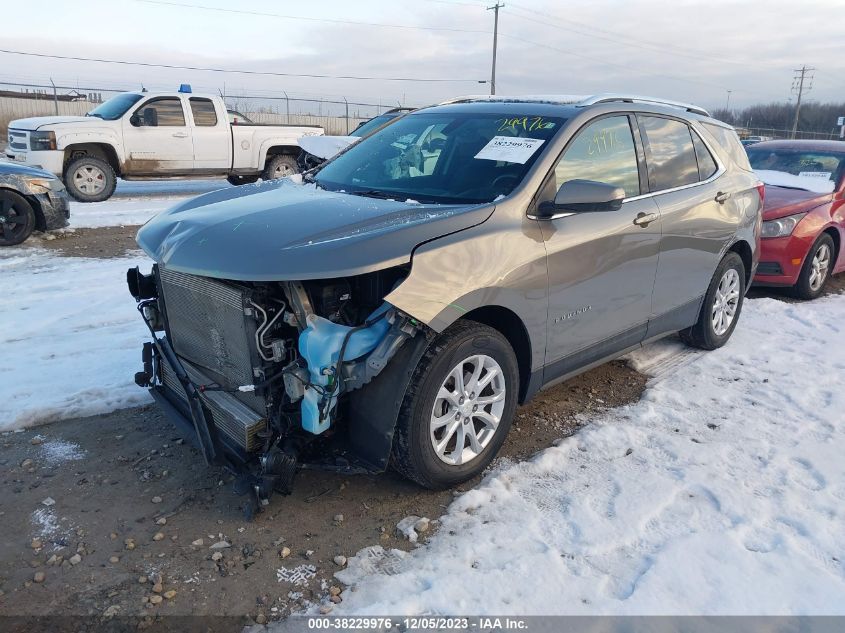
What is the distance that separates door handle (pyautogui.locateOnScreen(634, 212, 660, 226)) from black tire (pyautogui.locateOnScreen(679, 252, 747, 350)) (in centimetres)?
123

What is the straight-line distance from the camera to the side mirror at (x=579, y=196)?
11.3 ft

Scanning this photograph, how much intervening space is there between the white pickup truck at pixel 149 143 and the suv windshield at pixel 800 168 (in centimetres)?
961

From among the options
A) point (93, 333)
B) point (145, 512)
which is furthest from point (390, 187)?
point (93, 333)

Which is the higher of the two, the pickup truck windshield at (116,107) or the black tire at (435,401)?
the pickup truck windshield at (116,107)

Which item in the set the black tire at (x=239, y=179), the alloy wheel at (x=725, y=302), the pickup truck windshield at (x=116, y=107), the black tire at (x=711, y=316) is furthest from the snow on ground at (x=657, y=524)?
the black tire at (x=239, y=179)

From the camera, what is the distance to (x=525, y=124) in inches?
156

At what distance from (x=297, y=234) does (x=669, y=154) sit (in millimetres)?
2903

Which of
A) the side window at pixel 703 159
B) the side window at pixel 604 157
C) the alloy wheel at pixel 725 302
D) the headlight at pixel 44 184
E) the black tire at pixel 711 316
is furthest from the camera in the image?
the headlight at pixel 44 184

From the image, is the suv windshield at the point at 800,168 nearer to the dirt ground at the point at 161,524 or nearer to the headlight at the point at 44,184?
the dirt ground at the point at 161,524

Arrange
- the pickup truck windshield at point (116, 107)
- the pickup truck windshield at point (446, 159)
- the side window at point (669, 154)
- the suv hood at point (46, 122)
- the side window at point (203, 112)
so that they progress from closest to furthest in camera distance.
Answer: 1. the pickup truck windshield at point (446, 159)
2. the side window at point (669, 154)
3. the suv hood at point (46, 122)
4. the pickup truck windshield at point (116, 107)
5. the side window at point (203, 112)

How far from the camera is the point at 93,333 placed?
5.35 metres

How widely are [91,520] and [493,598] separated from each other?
1914 millimetres

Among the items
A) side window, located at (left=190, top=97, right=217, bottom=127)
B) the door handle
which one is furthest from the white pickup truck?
the door handle

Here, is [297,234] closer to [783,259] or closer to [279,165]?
[783,259]
